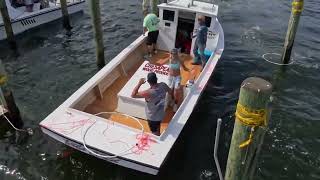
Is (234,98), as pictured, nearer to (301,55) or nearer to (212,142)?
(212,142)

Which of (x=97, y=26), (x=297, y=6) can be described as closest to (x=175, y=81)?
(x=97, y=26)

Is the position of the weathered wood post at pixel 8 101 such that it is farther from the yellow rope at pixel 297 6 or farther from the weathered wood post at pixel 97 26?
the yellow rope at pixel 297 6

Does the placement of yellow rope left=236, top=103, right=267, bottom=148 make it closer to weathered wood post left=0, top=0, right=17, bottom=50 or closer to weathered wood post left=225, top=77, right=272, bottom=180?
weathered wood post left=225, top=77, right=272, bottom=180

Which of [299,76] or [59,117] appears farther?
[299,76]

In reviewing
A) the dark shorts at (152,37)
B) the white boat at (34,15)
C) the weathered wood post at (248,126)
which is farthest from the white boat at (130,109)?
the white boat at (34,15)

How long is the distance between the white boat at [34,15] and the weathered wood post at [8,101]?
7.67m

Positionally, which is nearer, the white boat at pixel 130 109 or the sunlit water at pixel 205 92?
the white boat at pixel 130 109

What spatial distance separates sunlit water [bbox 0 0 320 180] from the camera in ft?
26.3

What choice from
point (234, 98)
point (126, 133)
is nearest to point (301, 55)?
point (234, 98)

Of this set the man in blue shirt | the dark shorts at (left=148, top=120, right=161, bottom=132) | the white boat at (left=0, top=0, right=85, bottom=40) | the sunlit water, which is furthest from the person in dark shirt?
the white boat at (left=0, top=0, right=85, bottom=40)

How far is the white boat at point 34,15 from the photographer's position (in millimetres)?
15578

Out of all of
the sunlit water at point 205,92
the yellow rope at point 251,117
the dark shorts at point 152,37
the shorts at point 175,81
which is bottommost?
the sunlit water at point 205,92

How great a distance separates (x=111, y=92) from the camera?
9562 millimetres

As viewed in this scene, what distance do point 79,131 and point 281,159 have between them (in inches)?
204
